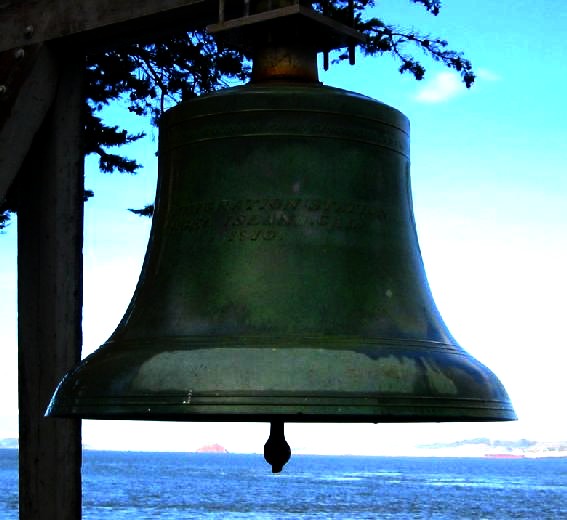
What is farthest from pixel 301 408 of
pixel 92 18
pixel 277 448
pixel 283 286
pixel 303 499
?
pixel 303 499

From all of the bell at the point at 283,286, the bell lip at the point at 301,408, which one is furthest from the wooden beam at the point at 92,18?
the bell lip at the point at 301,408

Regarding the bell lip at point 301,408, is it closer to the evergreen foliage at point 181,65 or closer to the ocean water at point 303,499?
the evergreen foliage at point 181,65

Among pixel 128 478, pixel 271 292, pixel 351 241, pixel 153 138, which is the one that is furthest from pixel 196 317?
pixel 128 478

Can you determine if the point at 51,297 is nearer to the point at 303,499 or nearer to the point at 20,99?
the point at 20,99

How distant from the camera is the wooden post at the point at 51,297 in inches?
152

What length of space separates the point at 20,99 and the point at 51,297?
675mm

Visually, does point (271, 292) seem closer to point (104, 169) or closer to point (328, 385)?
point (328, 385)

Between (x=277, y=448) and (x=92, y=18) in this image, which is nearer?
(x=277, y=448)

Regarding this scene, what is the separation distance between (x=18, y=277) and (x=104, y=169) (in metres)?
3.13

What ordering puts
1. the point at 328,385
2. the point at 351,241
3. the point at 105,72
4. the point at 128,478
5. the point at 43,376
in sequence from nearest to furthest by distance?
the point at 328,385 < the point at 351,241 < the point at 43,376 < the point at 105,72 < the point at 128,478

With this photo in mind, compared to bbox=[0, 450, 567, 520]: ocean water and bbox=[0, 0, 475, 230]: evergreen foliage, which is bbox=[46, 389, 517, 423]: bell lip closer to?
bbox=[0, 0, 475, 230]: evergreen foliage

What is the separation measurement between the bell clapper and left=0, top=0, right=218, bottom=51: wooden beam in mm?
1339

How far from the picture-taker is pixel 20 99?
3686mm

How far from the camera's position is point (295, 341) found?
228cm
